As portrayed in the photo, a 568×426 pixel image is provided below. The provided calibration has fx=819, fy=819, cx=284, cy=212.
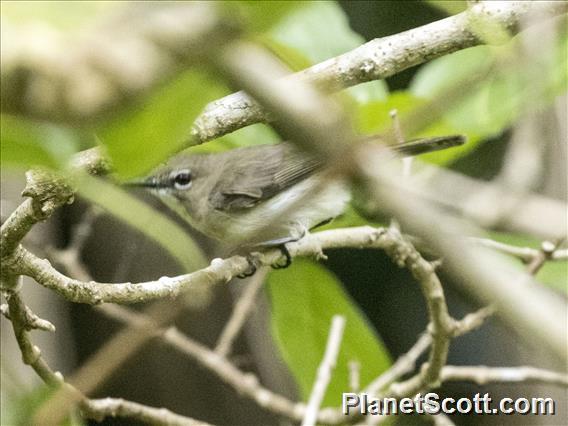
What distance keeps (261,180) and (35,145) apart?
8.28 feet

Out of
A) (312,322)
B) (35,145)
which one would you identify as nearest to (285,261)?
(312,322)

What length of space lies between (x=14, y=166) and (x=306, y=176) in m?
2.40

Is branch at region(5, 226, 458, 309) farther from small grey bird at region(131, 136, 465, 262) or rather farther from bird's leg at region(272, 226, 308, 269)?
small grey bird at region(131, 136, 465, 262)

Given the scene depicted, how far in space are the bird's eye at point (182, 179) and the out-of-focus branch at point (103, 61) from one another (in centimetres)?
275

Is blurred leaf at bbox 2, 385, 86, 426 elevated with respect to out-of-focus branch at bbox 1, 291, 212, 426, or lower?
elevated

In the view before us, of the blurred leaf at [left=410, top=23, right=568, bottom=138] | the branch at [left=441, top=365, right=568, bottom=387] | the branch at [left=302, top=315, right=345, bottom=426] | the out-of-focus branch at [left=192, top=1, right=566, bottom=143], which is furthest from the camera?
the branch at [left=441, top=365, right=568, bottom=387]

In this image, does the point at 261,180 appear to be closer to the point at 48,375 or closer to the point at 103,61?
the point at 48,375

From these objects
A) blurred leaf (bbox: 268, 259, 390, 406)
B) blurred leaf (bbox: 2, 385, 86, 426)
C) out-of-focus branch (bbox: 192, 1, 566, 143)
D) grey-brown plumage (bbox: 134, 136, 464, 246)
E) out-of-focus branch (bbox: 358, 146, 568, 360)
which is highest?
out-of-focus branch (bbox: 358, 146, 568, 360)

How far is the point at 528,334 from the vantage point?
28 cm

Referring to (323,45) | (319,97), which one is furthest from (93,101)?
(323,45)

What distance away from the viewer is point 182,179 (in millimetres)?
3057

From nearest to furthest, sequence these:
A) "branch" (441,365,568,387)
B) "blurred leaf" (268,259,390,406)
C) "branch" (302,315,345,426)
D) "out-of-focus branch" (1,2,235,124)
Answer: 1. "out-of-focus branch" (1,2,235,124)
2. "branch" (302,315,345,426)
3. "branch" (441,365,568,387)
4. "blurred leaf" (268,259,390,406)

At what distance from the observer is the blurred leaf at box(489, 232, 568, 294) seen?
1990 mm

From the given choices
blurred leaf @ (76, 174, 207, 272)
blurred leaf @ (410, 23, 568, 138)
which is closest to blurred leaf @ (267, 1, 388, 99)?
blurred leaf @ (410, 23, 568, 138)
